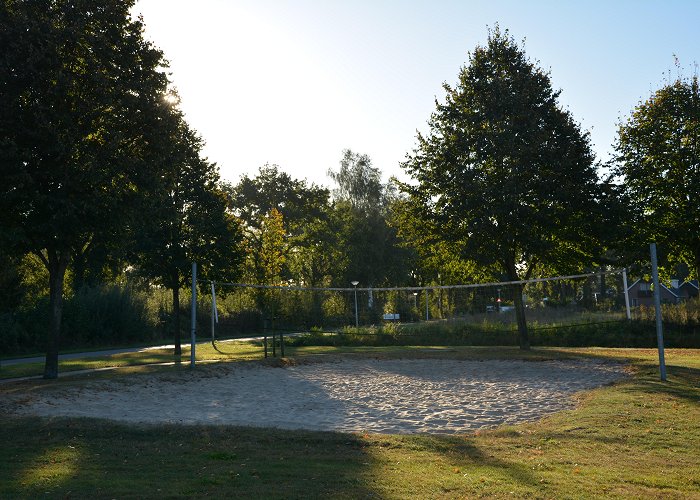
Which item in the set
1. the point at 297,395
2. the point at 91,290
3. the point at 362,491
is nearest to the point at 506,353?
the point at 297,395

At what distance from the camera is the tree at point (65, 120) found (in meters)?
14.0

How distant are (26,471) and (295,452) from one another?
2.95m

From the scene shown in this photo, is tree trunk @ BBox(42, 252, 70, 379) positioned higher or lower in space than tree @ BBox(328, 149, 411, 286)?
lower

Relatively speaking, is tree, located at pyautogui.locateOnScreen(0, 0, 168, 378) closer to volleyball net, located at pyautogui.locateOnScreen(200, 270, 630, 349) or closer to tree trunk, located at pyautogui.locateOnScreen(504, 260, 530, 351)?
volleyball net, located at pyautogui.locateOnScreen(200, 270, 630, 349)

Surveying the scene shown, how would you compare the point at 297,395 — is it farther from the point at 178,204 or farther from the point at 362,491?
the point at 178,204

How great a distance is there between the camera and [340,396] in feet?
45.6

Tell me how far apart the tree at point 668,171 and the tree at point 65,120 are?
694 inches

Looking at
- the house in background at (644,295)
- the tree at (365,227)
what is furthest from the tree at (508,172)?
the house in background at (644,295)

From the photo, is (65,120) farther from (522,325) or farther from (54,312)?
(522,325)

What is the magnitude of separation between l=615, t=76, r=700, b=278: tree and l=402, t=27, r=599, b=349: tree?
287cm

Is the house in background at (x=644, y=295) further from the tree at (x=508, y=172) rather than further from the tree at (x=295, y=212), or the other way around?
the tree at (x=508, y=172)

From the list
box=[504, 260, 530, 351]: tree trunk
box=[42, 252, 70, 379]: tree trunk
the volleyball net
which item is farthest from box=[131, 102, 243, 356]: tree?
box=[504, 260, 530, 351]: tree trunk

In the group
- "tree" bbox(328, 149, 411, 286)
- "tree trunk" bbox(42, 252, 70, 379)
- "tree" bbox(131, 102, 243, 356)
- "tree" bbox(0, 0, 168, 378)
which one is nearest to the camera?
"tree" bbox(0, 0, 168, 378)

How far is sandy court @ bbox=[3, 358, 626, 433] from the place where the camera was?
11.0 meters
